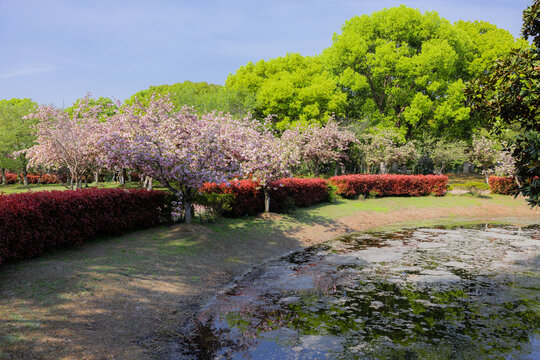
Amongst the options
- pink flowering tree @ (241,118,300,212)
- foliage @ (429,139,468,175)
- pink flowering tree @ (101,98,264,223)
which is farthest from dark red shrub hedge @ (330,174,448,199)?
pink flowering tree @ (101,98,264,223)

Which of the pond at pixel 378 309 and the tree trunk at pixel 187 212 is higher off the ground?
the tree trunk at pixel 187 212

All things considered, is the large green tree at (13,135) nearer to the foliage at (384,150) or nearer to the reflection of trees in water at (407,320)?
the foliage at (384,150)

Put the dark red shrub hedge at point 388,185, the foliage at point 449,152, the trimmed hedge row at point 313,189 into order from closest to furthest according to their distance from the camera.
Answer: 1. the trimmed hedge row at point 313,189
2. the dark red shrub hedge at point 388,185
3. the foliage at point 449,152

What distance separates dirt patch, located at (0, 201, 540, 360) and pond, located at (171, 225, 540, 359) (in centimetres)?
77

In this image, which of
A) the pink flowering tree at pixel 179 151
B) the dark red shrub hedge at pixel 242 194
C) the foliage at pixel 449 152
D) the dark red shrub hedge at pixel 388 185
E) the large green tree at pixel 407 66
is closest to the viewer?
the pink flowering tree at pixel 179 151

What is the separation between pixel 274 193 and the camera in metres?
21.0

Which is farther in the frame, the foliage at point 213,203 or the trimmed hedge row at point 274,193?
the trimmed hedge row at point 274,193

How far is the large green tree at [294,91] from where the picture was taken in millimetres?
42906

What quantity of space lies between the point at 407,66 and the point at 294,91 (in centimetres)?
1327

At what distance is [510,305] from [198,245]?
9704 millimetres

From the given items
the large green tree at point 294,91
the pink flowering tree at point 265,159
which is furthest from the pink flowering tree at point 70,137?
the large green tree at point 294,91

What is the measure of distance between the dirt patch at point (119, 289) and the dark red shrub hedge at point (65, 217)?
1.47 feet

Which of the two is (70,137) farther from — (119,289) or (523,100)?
(523,100)

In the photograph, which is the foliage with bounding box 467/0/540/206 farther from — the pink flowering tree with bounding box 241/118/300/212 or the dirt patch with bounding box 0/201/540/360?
the pink flowering tree with bounding box 241/118/300/212
